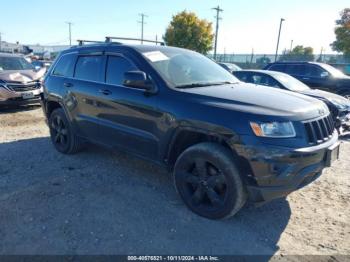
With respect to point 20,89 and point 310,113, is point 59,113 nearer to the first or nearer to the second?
point 310,113

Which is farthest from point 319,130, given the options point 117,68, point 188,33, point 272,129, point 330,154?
point 188,33

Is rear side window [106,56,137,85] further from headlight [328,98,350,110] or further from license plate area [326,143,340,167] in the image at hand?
headlight [328,98,350,110]

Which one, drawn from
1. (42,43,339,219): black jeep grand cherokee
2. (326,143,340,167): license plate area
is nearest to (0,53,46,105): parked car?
(42,43,339,219): black jeep grand cherokee

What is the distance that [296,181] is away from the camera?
294 centimetres

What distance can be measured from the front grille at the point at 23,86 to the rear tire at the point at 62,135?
4.28 metres

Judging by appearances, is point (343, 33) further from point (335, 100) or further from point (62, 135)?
point (62, 135)

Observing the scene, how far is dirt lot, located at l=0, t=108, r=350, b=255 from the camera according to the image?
290 centimetres

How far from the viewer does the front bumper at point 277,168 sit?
2814mm

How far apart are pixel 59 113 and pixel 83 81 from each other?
0.99m

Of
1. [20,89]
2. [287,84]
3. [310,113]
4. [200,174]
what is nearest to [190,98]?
[200,174]

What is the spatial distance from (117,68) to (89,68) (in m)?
0.69

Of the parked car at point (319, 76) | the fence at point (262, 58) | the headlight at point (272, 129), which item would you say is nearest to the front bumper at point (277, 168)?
the headlight at point (272, 129)

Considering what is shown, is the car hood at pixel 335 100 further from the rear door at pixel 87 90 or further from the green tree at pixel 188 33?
the green tree at pixel 188 33

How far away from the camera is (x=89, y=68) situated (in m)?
4.66
